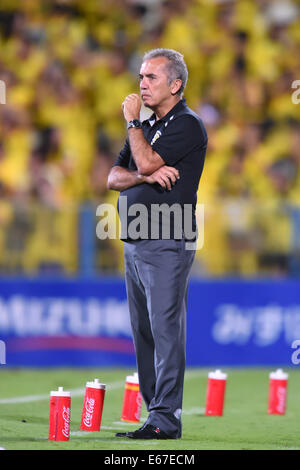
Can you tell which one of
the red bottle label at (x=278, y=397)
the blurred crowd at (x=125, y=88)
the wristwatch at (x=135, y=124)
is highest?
the blurred crowd at (x=125, y=88)

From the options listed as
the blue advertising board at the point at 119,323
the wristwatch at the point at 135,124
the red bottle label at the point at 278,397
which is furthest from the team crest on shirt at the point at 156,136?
the blue advertising board at the point at 119,323

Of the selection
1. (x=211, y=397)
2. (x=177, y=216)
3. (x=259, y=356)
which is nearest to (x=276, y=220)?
(x=259, y=356)

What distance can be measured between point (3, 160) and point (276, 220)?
12.0ft

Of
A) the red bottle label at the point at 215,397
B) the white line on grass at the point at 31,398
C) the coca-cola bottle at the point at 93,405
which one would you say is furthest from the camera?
the white line on grass at the point at 31,398

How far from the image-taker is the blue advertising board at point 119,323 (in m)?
10.8

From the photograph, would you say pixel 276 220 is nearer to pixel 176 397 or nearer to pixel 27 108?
pixel 27 108

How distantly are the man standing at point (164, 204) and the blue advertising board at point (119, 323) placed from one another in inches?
214

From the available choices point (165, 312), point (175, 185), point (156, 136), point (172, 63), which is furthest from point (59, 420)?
point (172, 63)

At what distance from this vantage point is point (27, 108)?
13.1 meters

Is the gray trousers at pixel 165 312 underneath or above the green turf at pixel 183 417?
above

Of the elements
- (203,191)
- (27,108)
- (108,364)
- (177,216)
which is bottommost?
(108,364)

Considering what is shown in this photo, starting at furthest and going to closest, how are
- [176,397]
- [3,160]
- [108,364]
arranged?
[3,160], [108,364], [176,397]

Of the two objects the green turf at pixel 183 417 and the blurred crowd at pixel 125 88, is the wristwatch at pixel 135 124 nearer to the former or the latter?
the green turf at pixel 183 417

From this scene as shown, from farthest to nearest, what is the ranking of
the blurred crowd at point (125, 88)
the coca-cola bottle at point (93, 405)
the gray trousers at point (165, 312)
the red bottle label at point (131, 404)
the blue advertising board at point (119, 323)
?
the blurred crowd at point (125, 88) → the blue advertising board at point (119, 323) → the red bottle label at point (131, 404) → the coca-cola bottle at point (93, 405) → the gray trousers at point (165, 312)
